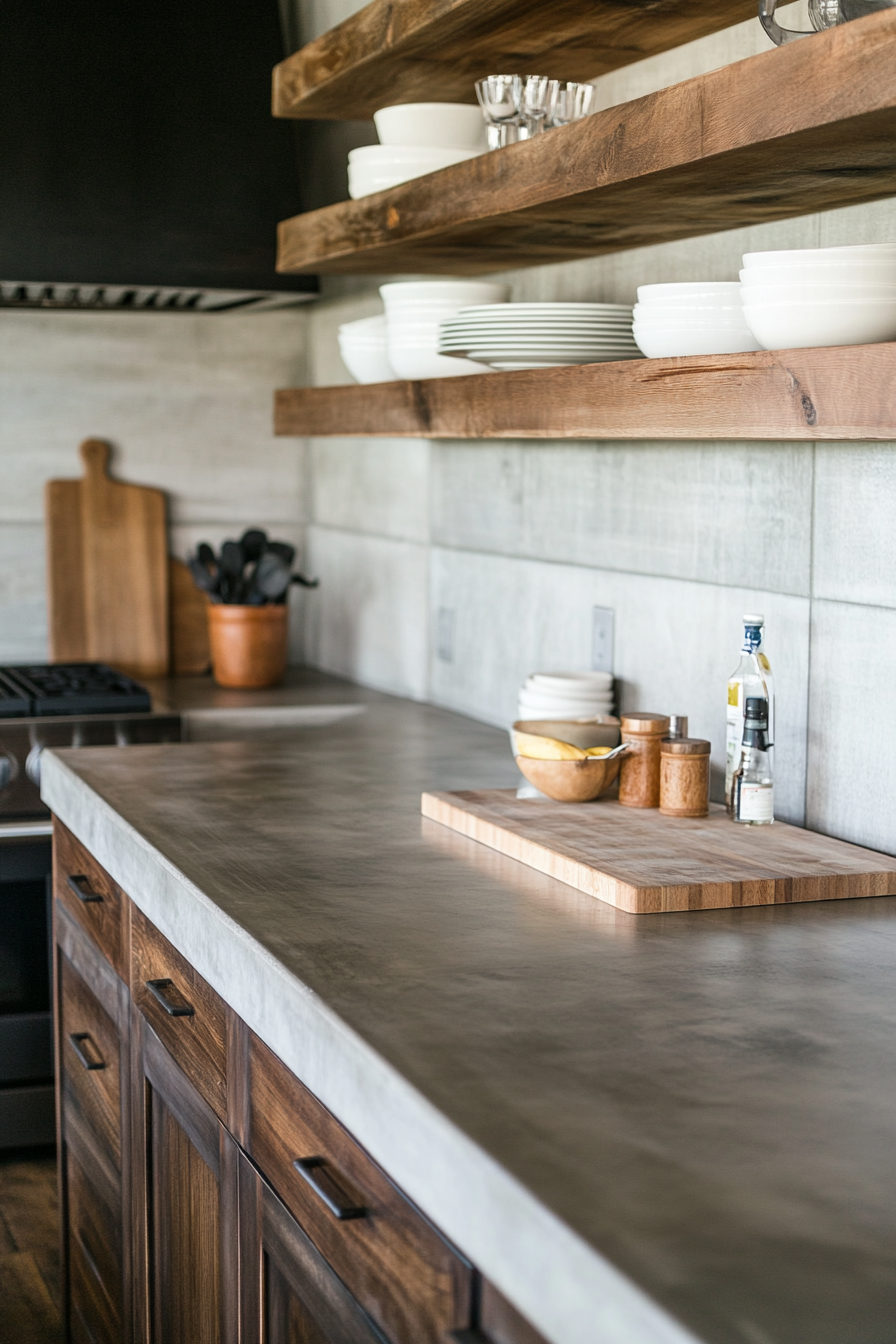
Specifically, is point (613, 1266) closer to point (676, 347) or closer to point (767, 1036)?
point (767, 1036)

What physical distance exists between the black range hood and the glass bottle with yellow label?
1.72m

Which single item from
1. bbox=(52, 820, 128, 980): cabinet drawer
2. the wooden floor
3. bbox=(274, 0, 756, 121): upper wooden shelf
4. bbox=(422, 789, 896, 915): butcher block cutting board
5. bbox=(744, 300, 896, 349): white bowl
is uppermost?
bbox=(274, 0, 756, 121): upper wooden shelf

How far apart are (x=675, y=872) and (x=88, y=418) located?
2.38 metres

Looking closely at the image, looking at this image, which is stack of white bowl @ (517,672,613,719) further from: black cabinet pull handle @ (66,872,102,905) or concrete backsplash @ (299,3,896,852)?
black cabinet pull handle @ (66,872,102,905)

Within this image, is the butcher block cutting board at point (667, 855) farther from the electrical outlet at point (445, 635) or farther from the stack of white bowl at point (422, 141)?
the electrical outlet at point (445, 635)

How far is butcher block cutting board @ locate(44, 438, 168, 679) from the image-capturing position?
11.3ft

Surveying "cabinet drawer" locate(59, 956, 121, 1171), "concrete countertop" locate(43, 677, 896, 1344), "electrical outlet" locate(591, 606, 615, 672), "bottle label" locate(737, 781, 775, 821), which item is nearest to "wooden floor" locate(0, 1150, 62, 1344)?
"cabinet drawer" locate(59, 956, 121, 1171)

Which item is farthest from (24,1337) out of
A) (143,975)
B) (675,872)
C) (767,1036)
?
(767,1036)

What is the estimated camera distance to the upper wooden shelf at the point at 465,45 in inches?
72.0

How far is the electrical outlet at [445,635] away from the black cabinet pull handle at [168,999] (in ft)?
4.05

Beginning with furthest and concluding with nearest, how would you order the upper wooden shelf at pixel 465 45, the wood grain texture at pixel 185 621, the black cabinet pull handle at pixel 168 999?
the wood grain texture at pixel 185 621
the upper wooden shelf at pixel 465 45
the black cabinet pull handle at pixel 168 999

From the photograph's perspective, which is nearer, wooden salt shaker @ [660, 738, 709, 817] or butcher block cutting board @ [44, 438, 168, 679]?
wooden salt shaker @ [660, 738, 709, 817]

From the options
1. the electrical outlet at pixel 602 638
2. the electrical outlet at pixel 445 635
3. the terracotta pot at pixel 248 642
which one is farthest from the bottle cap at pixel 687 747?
the terracotta pot at pixel 248 642

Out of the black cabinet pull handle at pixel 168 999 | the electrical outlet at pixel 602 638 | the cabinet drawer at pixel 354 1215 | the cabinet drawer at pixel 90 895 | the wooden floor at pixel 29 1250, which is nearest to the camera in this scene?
the cabinet drawer at pixel 354 1215
